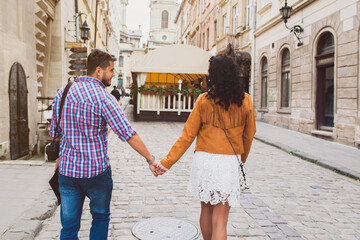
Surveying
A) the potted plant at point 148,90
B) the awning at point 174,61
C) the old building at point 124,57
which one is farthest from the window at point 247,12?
the old building at point 124,57

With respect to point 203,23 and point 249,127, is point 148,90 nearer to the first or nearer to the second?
point 249,127

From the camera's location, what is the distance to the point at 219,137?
2736 mm

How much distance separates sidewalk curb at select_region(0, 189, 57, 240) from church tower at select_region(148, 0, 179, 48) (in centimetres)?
6859

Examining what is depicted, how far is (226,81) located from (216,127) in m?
0.36

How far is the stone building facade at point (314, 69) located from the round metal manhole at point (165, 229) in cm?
787

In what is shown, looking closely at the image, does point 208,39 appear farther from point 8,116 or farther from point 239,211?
point 239,211

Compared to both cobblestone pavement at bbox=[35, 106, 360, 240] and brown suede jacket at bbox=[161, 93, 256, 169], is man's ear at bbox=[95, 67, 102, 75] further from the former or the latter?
cobblestone pavement at bbox=[35, 106, 360, 240]

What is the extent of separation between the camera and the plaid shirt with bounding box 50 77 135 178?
8.24 ft

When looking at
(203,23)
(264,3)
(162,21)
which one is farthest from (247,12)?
(162,21)

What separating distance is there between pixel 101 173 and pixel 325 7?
11.8 m

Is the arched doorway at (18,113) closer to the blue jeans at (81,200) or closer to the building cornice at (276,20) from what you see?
the blue jeans at (81,200)

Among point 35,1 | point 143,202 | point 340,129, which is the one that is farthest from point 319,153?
point 35,1

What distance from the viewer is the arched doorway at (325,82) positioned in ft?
39.5

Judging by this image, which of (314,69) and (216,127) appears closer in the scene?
(216,127)
